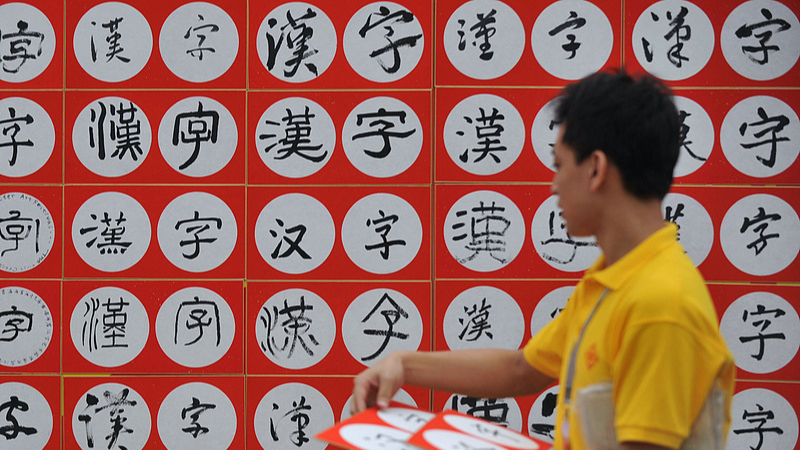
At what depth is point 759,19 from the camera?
1.98 m

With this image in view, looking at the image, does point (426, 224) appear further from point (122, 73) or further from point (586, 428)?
point (586, 428)

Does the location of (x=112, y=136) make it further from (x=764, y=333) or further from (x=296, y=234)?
(x=764, y=333)

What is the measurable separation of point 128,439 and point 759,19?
2104 mm

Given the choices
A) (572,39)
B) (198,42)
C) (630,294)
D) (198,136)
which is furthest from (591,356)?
(198,42)

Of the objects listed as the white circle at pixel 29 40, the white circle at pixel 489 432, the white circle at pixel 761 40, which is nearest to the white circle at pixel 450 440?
the white circle at pixel 489 432

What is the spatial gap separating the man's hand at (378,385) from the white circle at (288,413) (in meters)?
0.83

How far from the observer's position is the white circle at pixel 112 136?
202cm

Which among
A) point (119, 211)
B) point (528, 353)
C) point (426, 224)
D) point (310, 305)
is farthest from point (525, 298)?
point (119, 211)

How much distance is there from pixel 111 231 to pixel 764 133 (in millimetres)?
1822

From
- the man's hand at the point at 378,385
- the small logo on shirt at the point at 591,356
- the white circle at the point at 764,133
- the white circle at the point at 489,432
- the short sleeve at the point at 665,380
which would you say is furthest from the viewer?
the white circle at the point at 764,133

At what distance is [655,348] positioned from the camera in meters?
0.85

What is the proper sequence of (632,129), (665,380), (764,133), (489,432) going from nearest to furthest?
1. (665,380)
2. (632,129)
3. (489,432)
4. (764,133)

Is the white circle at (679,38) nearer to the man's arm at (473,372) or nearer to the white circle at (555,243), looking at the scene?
the white circle at (555,243)

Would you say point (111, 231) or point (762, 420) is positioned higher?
point (111, 231)
